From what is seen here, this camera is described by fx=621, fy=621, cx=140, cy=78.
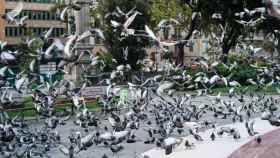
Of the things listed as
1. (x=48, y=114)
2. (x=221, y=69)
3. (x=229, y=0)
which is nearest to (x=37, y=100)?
(x=48, y=114)

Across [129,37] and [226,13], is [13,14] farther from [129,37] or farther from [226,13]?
[129,37]

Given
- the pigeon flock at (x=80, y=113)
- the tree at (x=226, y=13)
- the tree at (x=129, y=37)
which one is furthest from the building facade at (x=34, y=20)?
the pigeon flock at (x=80, y=113)

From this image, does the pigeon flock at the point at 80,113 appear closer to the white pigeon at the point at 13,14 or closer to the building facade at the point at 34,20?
the white pigeon at the point at 13,14

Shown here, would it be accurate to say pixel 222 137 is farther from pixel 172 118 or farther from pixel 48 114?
pixel 48 114

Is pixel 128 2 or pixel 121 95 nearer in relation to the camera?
pixel 121 95

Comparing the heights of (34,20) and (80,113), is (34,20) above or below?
above

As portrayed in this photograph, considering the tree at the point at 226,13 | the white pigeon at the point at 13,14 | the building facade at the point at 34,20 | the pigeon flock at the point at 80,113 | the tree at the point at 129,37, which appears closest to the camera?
the white pigeon at the point at 13,14

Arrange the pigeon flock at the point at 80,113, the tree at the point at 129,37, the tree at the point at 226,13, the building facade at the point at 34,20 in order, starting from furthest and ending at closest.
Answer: the building facade at the point at 34,20 → the tree at the point at 129,37 → the tree at the point at 226,13 → the pigeon flock at the point at 80,113

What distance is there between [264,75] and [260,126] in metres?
1.98

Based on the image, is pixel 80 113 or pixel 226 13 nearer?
pixel 80 113

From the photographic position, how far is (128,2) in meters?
48.5

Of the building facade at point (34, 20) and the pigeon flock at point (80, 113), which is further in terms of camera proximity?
the building facade at point (34, 20)

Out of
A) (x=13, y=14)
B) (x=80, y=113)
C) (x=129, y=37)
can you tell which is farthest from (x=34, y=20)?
(x=13, y=14)

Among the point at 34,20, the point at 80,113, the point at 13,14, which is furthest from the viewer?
the point at 34,20
